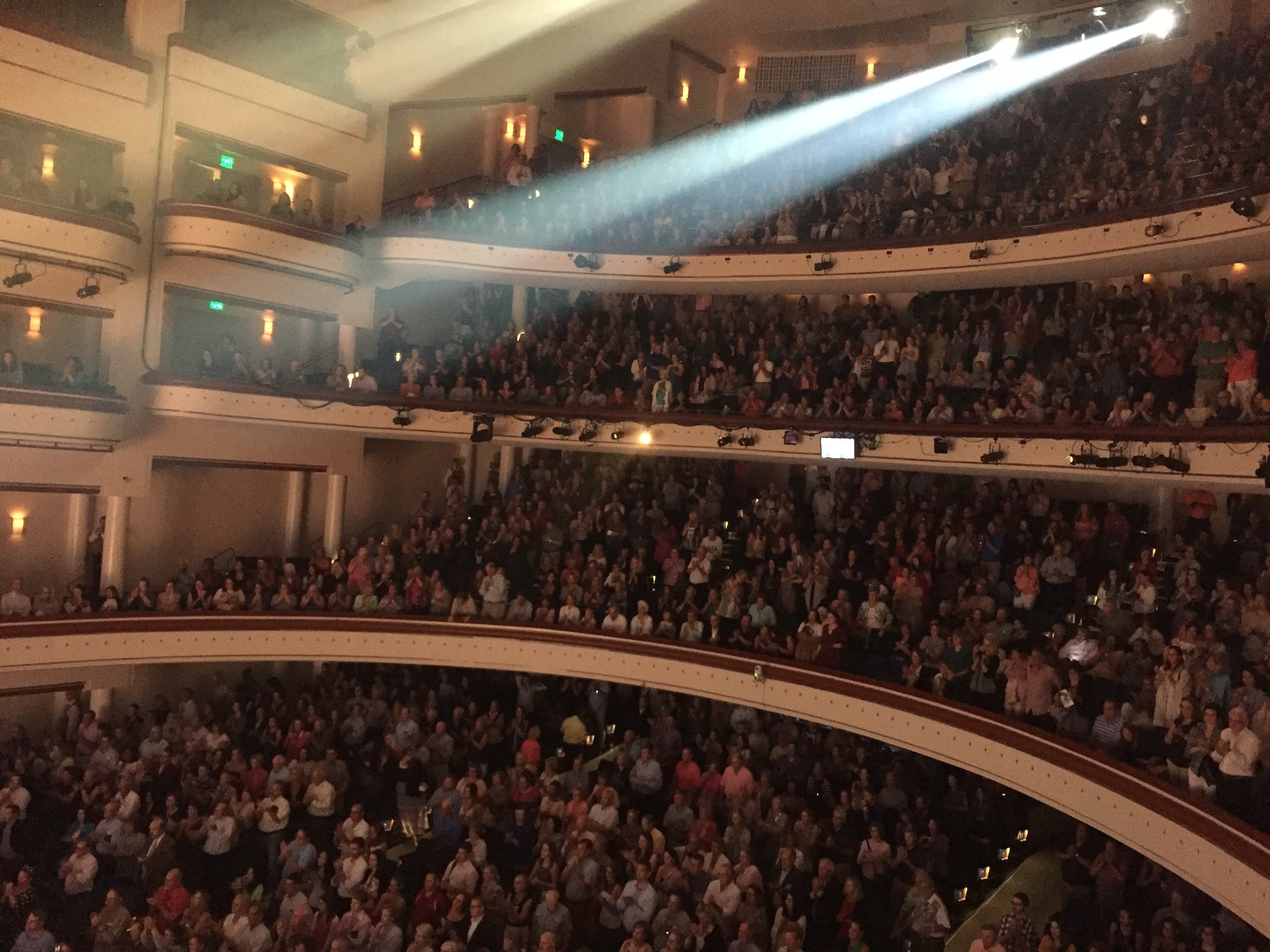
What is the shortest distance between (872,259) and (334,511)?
9717 millimetres

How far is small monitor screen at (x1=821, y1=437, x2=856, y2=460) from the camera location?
40.6 ft

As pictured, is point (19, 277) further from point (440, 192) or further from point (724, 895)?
point (724, 895)

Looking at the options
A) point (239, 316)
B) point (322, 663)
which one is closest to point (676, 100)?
point (239, 316)

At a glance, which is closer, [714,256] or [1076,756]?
[1076,756]

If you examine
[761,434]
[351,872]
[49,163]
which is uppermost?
[49,163]

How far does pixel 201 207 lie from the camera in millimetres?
13875

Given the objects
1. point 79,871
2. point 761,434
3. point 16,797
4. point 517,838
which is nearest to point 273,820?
point 79,871

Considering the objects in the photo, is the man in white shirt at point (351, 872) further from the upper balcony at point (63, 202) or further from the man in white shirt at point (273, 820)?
the upper balcony at point (63, 202)

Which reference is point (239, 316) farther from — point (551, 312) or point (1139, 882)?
point (1139, 882)

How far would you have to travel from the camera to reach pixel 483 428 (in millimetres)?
14477

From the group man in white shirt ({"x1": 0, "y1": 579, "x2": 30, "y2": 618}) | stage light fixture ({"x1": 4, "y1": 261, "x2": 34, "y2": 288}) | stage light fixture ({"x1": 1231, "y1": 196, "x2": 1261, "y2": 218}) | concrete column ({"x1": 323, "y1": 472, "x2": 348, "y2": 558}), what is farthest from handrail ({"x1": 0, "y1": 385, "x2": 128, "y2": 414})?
stage light fixture ({"x1": 1231, "y1": 196, "x2": 1261, "y2": 218})

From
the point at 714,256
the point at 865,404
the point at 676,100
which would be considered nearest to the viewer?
the point at 865,404

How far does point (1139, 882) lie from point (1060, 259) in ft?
23.2

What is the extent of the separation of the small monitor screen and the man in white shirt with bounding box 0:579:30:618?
10.2 m
